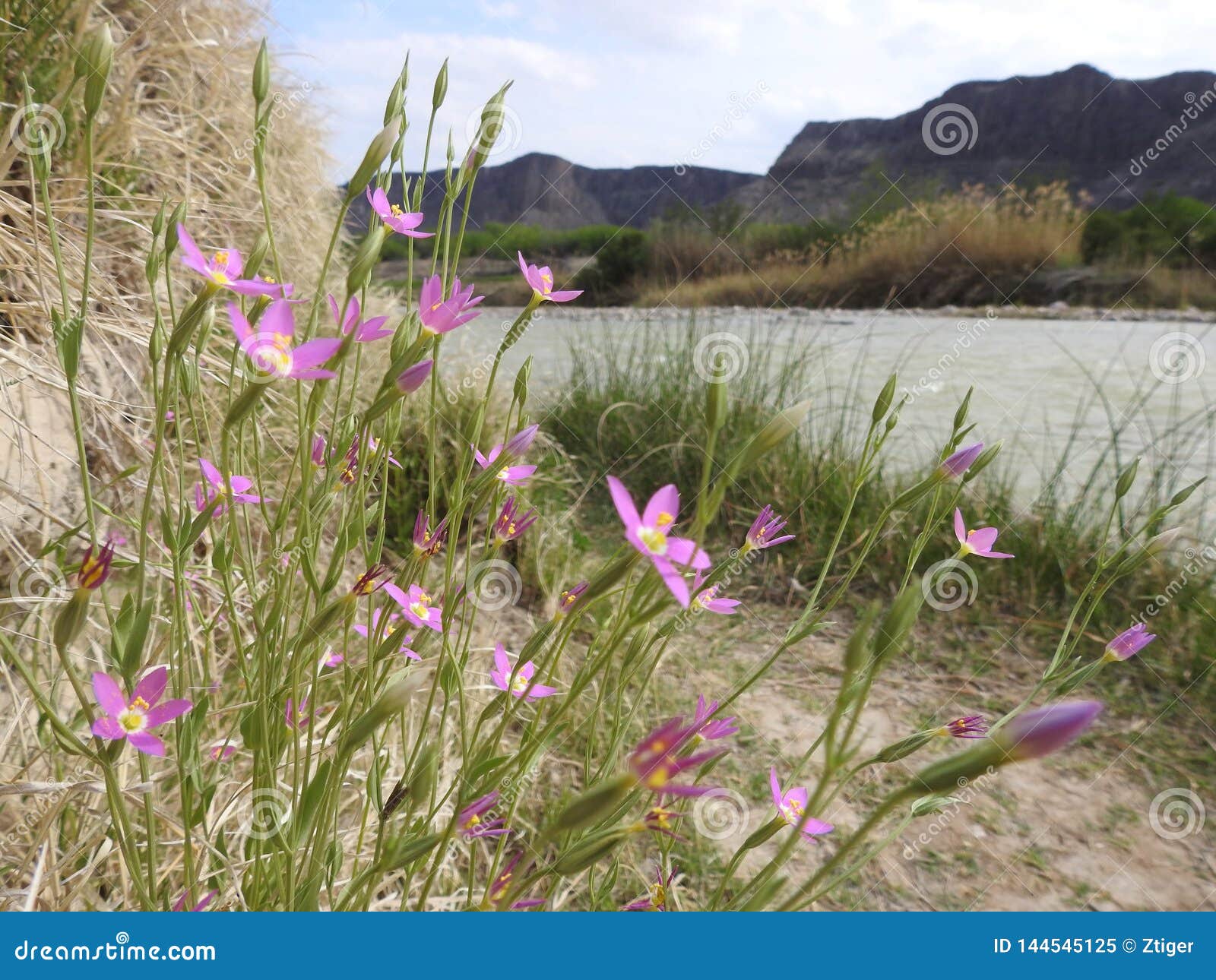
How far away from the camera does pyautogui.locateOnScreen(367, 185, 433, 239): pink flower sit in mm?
527

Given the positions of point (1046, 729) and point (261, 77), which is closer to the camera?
point (1046, 729)

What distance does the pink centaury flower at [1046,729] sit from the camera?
0.99 ft

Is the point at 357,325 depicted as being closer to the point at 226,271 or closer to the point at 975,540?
the point at 226,271

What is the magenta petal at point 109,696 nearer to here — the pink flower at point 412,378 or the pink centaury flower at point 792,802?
the pink flower at point 412,378

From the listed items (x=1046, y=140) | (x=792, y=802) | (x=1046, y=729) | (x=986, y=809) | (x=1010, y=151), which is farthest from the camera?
(x=1010, y=151)

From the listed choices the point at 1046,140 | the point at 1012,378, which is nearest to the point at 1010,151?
the point at 1046,140

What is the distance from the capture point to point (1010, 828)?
49.8 inches

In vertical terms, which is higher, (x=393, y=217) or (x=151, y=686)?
(x=393, y=217)

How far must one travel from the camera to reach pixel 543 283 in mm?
568

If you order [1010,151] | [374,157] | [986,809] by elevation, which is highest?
[1010,151]

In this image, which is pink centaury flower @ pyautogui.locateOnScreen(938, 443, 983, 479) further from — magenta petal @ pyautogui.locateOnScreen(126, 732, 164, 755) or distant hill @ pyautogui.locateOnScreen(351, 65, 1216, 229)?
distant hill @ pyautogui.locateOnScreen(351, 65, 1216, 229)

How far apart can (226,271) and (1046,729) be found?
0.47 m

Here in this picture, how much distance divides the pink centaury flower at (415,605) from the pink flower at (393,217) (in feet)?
0.75

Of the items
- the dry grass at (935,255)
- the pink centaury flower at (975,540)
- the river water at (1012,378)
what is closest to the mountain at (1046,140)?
the dry grass at (935,255)
